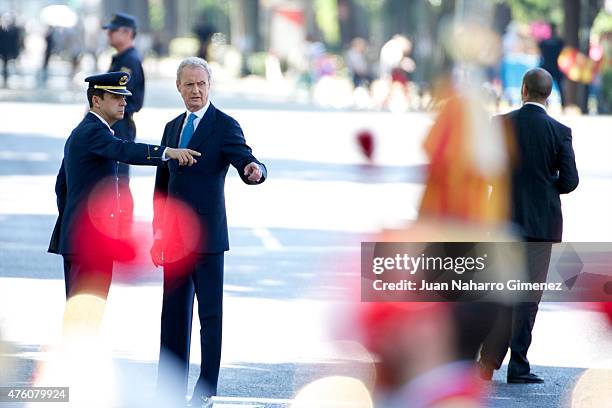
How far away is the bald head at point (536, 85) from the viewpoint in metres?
9.67

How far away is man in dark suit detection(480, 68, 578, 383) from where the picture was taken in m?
9.55

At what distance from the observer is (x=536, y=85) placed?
966cm

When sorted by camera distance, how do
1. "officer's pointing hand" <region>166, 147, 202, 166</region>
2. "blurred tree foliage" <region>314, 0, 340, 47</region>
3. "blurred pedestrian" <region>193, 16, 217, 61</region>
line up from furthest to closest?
"blurred tree foliage" <region>314, 0, 340, 47</region>, "blurred pedestrian" <region>193, 16, 217, 61</region>, "officer's pointing hand" <region>166, 147, 202, 166</region>

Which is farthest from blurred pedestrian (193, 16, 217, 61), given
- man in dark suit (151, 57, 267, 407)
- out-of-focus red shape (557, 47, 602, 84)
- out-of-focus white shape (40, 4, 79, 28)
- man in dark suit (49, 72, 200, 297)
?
man in dark suit (151, 57, 267, 407)

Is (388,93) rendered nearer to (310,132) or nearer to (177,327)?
(310,132)

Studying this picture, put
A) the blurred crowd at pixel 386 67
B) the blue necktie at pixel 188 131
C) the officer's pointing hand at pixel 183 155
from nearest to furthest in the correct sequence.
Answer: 1. the officer's pointing hand at pixel 183 155
2. the blue necktie at pixel 188 131
3. the blurred crowd at pixel 386 67

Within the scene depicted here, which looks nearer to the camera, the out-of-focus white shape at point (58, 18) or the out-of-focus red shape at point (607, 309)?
the out-of-focus red shape at point (607, 309)

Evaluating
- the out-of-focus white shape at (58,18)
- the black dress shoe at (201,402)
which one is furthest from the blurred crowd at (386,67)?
the black dress shoe at (201,402)

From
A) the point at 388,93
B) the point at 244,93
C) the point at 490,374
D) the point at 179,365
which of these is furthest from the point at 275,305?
the point at 244,93

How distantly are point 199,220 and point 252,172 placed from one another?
376 millimetres

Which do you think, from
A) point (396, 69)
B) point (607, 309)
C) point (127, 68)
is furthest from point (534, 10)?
point (607, 309)

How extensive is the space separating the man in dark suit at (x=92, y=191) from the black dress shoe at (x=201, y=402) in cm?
79

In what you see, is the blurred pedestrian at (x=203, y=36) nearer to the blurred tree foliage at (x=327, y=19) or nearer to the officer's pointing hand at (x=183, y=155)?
the blurred tree foliage at (x=327, y=19)

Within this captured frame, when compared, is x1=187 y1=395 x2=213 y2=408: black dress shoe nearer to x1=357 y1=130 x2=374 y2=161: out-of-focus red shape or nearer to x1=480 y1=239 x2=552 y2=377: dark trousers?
x1=480 y1=239 x2=552 y2=377: dark trousers
